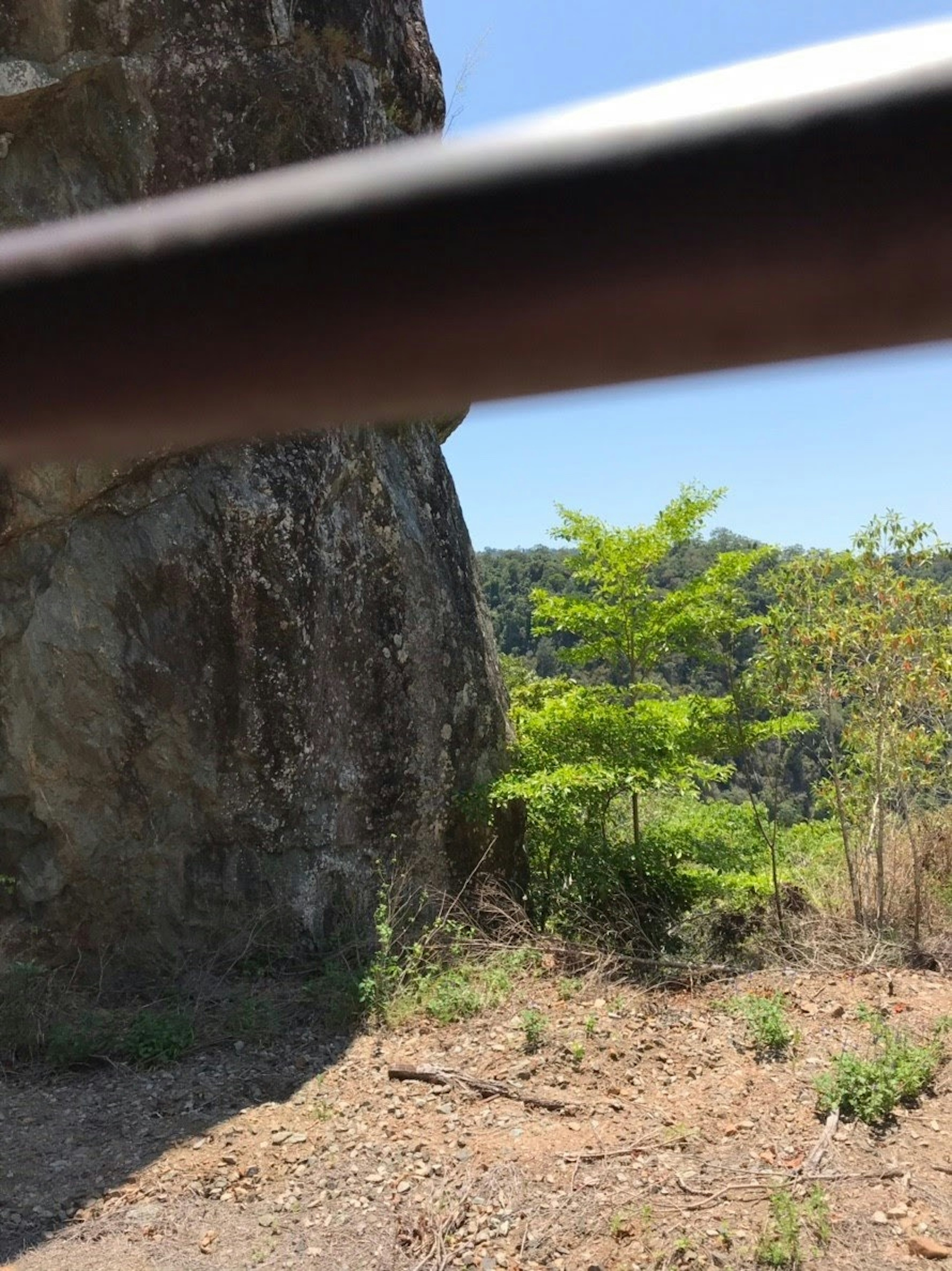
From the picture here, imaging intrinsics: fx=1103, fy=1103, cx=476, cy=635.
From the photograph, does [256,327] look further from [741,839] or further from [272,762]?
[741,839]

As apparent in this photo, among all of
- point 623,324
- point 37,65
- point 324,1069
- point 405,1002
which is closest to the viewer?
point 623,324

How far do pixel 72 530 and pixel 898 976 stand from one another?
5126mm

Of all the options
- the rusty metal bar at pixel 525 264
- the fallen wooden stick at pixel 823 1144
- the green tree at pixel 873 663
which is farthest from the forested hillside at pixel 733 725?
the rusty metal bar at pixel 525 264

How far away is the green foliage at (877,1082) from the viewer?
4266 mm

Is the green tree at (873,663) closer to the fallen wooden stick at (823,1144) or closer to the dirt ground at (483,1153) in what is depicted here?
the dirt ground at (483,1153)

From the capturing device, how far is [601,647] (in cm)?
748

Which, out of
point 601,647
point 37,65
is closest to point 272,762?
point 601,647

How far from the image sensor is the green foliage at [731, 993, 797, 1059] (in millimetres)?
4953

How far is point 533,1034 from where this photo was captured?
5.07 meters

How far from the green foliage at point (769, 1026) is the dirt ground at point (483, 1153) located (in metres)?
0.08

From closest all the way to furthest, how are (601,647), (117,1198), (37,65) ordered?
(117,1198) → (37,65) → (601,647)

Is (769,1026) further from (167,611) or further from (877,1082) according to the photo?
(167,611)

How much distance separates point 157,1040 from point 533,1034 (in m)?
1.80

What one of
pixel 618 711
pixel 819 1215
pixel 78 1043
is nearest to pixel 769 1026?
pixel 819 1215
